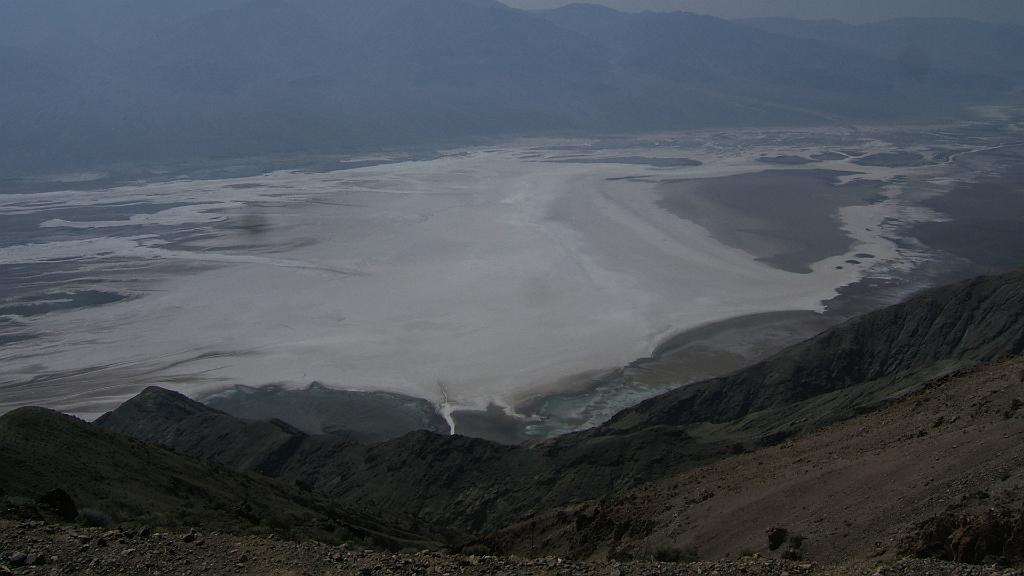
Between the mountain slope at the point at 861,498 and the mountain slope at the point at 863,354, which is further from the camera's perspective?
the mountain slope at the point at 863,354

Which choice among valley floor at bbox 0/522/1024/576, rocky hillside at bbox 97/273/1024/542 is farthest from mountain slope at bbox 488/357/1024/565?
rocky hillside at bbox 97/273/1024/542

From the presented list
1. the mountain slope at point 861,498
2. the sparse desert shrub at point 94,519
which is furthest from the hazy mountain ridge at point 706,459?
the sparse desert shrub at point 94,519

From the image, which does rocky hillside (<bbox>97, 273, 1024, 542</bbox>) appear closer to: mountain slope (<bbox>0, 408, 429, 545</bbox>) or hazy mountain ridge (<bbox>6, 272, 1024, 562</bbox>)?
hazy mountain ridge (<bbox>6, 272, 1024, 562</bbox>)

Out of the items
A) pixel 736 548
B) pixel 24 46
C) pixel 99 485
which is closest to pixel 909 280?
pixel 736 548

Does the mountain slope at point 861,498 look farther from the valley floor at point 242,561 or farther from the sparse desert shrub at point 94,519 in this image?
the sparse desert shrub at point 94,519

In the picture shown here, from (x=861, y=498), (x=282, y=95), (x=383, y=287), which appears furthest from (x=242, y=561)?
(x=282, y=95)

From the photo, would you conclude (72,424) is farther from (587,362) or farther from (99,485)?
(587,362)
